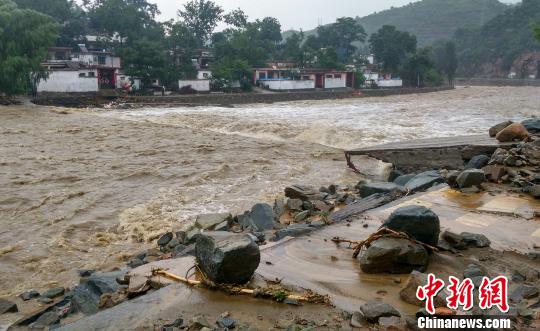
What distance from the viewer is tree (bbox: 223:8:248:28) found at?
5809 cm

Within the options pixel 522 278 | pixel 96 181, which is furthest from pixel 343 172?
pixel 522 278

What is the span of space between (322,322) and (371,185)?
466cm

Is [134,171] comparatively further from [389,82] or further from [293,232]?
[389,82]

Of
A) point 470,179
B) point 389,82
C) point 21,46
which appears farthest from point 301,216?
point 389,82

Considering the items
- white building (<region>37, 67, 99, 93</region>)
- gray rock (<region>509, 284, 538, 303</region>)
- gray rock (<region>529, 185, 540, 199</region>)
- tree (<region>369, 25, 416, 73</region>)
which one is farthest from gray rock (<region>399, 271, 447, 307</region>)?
tree (<region>369, 25, 416, 73</region>)

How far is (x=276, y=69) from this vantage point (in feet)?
155

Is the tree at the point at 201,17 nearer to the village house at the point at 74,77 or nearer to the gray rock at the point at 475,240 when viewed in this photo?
the village house at the point at 74,77

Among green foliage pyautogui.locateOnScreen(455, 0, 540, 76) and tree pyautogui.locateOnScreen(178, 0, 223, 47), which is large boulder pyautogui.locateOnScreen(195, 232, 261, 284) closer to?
tree pyautogui.locateOnScreen(178, 0, 223, 47)

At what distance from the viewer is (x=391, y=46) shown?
5738cm

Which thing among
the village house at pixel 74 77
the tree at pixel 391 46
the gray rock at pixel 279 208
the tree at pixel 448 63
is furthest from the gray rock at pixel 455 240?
the tree at pixel 448 63

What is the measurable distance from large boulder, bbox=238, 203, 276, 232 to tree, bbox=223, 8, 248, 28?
54.2 m

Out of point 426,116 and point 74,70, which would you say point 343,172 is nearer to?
point 426,116

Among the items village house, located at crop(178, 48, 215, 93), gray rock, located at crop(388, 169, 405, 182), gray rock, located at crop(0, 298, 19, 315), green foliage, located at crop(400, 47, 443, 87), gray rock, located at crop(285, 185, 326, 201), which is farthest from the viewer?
green foliage, located at crop(400, 47, 443, 87)

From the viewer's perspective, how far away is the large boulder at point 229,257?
3.73 meters
